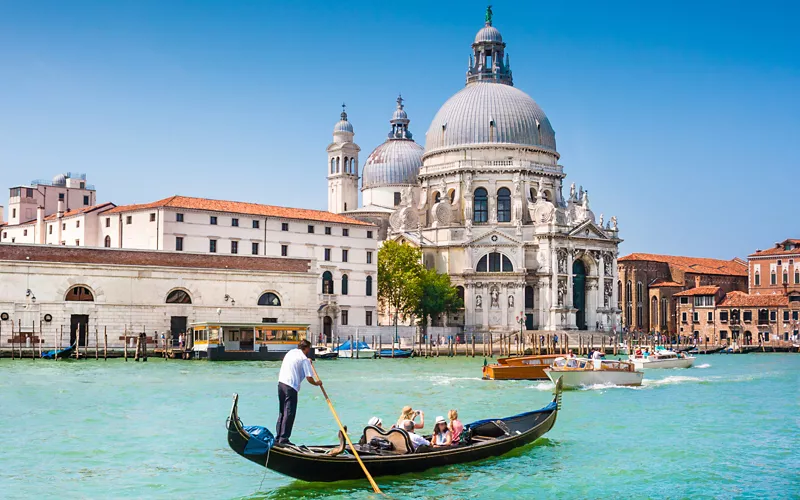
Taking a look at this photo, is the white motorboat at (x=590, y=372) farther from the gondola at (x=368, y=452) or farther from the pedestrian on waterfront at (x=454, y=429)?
the pedestrian on waterfront at (x=454, y=429)

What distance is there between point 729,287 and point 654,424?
68.1 m

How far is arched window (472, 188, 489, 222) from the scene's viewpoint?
69562mm

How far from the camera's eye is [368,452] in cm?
1505

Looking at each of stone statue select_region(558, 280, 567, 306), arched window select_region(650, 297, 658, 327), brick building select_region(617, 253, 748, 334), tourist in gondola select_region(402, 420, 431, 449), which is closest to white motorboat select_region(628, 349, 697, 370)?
stone statue select_region(558, 280, 567, 306)

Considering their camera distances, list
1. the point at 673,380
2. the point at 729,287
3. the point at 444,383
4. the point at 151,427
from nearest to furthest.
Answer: the point at 151,427, the point at 444,383, the point at 673,380, the point at 729,287

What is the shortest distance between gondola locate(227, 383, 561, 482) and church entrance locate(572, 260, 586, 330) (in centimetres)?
5081

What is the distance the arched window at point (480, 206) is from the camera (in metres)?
69.6

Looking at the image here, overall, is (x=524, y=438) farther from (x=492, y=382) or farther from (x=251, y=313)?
(x=251, y=313)

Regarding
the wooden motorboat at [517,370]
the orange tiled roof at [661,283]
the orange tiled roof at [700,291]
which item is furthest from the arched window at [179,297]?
the orange tiled roof at [661,283]

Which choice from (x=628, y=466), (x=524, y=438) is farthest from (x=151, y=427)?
(x=628, y=466)

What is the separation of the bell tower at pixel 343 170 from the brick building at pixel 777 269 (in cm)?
3008

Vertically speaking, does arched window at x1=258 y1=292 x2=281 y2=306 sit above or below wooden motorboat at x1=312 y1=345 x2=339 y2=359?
above

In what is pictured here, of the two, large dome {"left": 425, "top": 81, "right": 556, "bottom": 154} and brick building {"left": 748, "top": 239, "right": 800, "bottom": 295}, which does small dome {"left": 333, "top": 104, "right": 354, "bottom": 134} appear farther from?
brick building {"left": 748, "top": 239, "right": 800, "bottom": 295}

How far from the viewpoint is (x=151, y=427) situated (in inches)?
837
